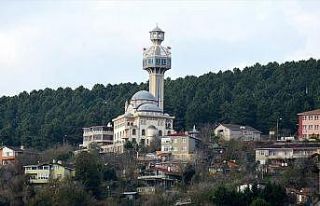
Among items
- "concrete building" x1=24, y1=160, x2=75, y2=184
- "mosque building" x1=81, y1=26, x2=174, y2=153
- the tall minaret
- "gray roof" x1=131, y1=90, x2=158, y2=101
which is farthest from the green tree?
the tall minaret

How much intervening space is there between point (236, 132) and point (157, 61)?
897cm

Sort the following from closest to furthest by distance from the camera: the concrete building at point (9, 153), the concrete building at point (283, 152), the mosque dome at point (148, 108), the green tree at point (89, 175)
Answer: the green tree at point (89, 175), the concrete building at point (283, 152), the concrete building at point (9, 153), the mosque dome at point (148, 108)

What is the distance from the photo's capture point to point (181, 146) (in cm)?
7250

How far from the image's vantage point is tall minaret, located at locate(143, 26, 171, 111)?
3209 inches

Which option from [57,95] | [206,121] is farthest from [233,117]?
[57,95]

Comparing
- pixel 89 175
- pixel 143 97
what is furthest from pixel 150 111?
pixel 89 175

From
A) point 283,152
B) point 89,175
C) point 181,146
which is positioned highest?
point 181,146

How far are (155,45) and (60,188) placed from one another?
2254 centimetres

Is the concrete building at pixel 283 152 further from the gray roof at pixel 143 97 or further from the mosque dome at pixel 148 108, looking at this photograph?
the gray roof at pixel 143 97

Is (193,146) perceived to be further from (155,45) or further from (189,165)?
(155,45)

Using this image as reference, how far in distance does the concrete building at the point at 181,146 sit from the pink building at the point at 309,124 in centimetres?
692

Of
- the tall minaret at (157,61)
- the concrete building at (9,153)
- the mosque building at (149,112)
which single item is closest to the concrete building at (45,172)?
the concrete building at (9,153)

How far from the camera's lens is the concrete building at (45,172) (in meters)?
68.6

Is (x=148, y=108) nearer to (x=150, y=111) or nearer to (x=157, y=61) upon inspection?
(x=150, y=111)
